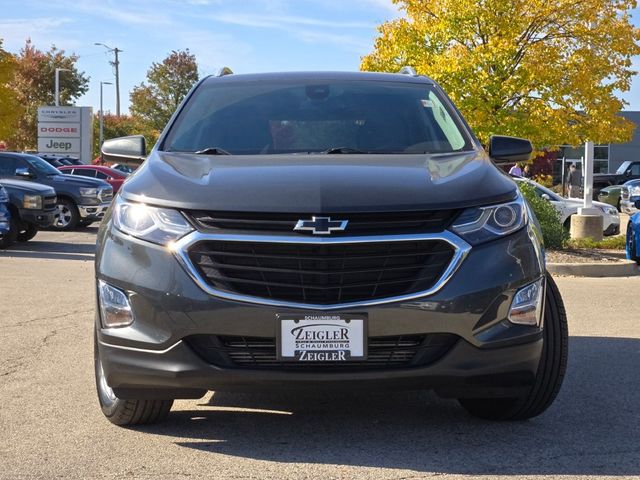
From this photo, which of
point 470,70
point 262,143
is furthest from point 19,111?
point 262,143

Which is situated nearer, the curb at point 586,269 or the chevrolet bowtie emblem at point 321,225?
the chevrolet bowtie emblem at point 321,225

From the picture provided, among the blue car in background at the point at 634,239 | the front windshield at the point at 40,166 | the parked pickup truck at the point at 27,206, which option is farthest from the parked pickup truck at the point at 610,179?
the parked pickup truck at the point at 27,206

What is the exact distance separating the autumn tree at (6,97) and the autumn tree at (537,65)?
27.1 metres

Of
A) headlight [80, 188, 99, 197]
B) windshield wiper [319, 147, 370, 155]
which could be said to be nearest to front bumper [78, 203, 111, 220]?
headlight [80, 188, 99, 197]

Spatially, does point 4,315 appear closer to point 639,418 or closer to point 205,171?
point 205,171

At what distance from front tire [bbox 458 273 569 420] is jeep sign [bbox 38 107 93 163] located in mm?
44687

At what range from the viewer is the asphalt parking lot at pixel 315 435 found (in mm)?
4238

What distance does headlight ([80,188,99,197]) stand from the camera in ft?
71.9

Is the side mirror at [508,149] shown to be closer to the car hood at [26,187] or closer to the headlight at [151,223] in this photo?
the headlight at [151,223]

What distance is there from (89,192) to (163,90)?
2300 inches

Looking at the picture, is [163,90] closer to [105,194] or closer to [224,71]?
[105,194]

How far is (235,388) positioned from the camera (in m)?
4.35

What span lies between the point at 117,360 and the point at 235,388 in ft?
1.77

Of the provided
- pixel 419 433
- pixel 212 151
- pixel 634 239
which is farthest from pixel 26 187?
pixel 419 433
